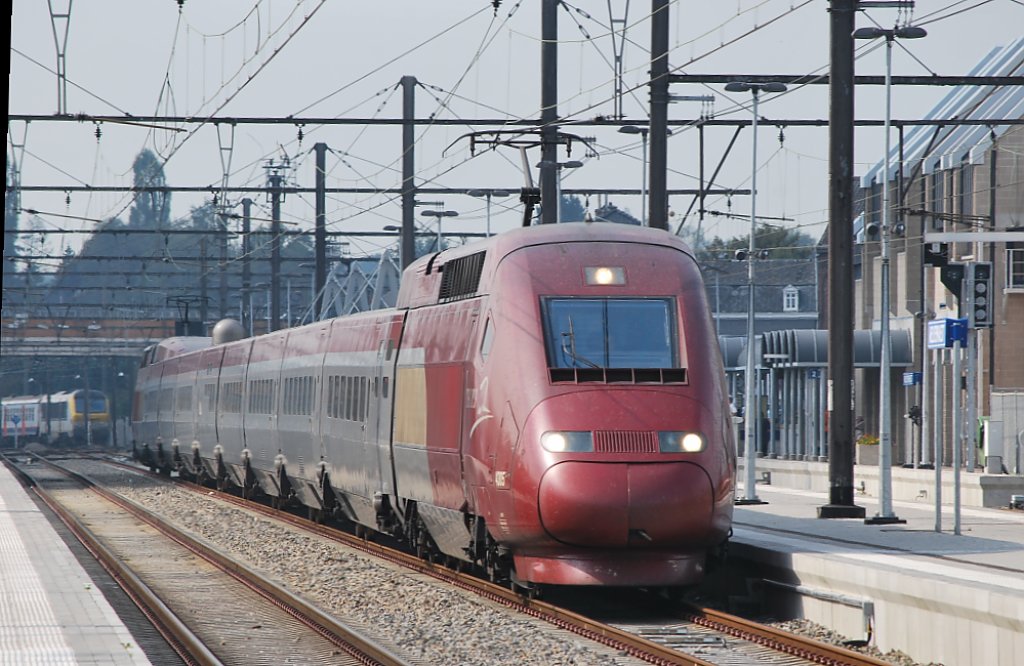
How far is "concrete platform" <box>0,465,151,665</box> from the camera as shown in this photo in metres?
12.4

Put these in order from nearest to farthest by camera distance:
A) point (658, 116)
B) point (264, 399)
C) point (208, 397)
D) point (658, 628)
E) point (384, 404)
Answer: point (658, 628)
point (384, 404)
point (658, 116)
point (264, 399)
point (208, 397)

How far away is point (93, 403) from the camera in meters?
95.5

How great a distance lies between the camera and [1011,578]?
13.2 meters

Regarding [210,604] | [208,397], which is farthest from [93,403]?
[210,604]

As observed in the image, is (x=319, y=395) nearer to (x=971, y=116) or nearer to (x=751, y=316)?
(x=751, y=316)

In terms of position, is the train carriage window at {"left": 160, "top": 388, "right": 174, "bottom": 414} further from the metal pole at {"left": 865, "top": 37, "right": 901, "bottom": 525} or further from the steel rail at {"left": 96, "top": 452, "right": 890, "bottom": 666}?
the steel rail at {"left": 96, "top": 452, "right": 890, "bottom": 666}

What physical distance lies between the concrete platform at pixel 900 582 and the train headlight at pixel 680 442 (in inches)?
55.9

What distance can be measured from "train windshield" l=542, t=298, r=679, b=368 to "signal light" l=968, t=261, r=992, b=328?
5.84m

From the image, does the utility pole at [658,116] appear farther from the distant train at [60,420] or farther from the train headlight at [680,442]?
the distant train at [60,420]

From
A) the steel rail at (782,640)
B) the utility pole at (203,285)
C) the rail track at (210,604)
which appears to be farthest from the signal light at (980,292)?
the utility pole at (203,285)

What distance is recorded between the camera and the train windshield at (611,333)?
14.8 meters

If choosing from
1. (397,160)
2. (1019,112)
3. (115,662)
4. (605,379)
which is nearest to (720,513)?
(605,379)

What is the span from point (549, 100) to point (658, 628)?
14769mm

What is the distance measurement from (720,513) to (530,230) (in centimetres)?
359
